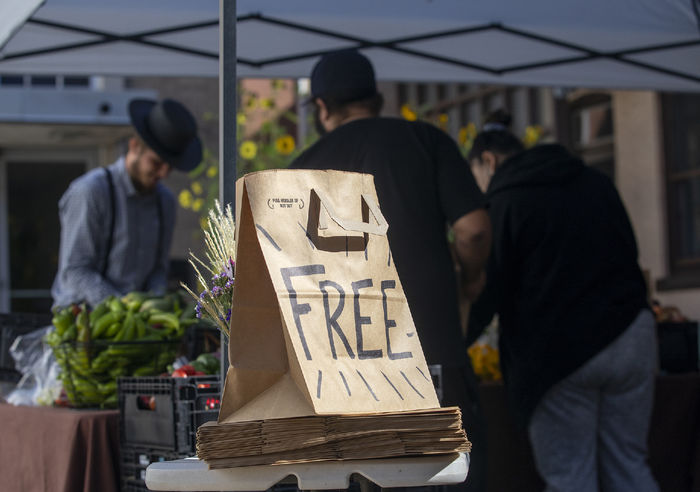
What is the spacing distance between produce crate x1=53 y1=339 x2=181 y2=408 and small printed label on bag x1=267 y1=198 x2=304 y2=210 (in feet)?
4.84

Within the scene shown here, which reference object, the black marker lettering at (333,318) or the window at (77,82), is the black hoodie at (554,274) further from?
the window at (77,82)

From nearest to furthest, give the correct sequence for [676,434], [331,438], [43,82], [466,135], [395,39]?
[331,438] → [676,434] → [395,39] → [466,135] → [43,82]

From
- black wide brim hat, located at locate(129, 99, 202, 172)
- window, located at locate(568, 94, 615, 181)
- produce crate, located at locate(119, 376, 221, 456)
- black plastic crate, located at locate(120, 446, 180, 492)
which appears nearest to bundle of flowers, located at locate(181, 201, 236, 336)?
produce crate, located at locate(119, 376, 221, 456)

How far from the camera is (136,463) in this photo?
2928mm

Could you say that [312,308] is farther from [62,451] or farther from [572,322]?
[572,322]

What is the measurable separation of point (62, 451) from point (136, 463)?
357mm

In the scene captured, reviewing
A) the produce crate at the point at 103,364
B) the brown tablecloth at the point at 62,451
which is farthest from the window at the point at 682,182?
the brown tablecloth at the point at 62,451

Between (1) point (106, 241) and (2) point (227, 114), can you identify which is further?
(1) point (106, 241)

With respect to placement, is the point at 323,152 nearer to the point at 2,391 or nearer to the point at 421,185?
the point at 421,185

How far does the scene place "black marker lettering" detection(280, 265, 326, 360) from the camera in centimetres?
180

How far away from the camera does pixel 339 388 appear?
178cm

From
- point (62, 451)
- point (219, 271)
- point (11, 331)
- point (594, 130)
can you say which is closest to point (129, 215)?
point (11, 331)

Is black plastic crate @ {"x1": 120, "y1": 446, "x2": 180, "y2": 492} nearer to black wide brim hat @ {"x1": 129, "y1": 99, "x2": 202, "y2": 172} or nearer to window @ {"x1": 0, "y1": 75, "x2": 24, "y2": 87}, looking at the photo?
black wide brim hat @ {"x1": 129, "y1": 99, "x2": 202, "y2": 172}

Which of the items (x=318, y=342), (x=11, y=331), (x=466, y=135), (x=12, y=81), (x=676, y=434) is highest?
(x=12, y=81)
